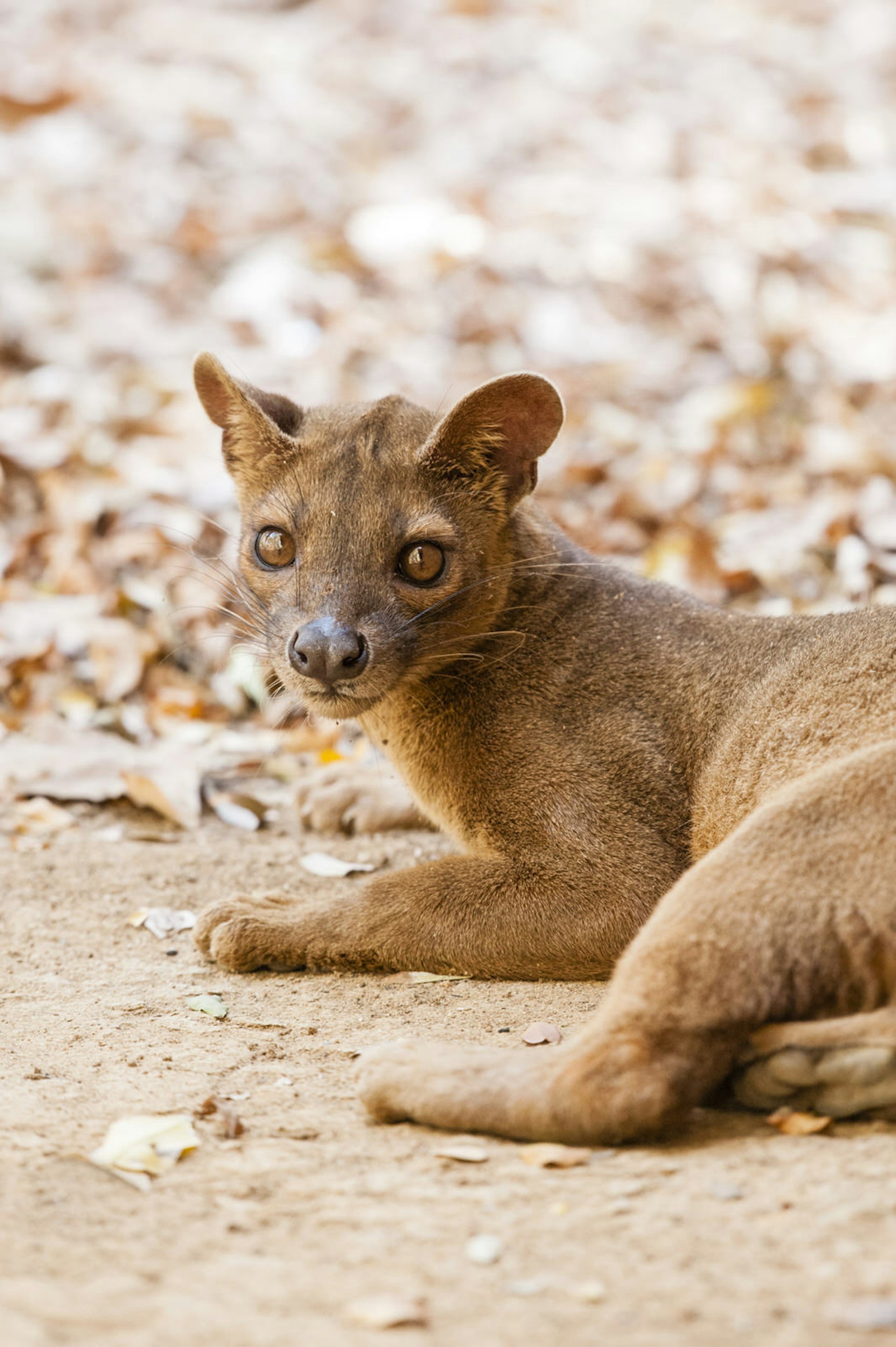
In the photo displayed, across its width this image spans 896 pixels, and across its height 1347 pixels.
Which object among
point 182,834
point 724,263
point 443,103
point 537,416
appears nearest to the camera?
point 537,416

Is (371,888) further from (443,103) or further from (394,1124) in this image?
(443,103)

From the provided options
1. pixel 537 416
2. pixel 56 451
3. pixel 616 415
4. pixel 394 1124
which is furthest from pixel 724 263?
pixel 394 1124

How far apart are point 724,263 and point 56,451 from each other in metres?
5.24

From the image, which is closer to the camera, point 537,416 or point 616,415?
point 537,416

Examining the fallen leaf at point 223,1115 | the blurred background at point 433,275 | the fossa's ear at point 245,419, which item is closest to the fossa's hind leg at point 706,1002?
the fallen leaf at point 223,1115

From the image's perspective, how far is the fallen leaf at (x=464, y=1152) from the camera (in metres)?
2.73

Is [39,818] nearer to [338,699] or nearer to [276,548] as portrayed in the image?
[276,548]

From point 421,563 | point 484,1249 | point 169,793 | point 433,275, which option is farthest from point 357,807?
point 433,275

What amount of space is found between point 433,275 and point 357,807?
19.0 feet

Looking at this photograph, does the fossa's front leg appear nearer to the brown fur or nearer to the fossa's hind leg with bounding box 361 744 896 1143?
the brown fur

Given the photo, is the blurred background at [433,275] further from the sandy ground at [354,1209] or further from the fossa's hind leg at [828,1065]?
the fossa's hind leg at [828,1065]

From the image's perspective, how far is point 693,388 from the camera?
9.01 m

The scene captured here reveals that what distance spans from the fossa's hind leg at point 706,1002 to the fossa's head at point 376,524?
1.23 m

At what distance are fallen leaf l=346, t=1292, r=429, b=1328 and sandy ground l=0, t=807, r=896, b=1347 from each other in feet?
0.06
